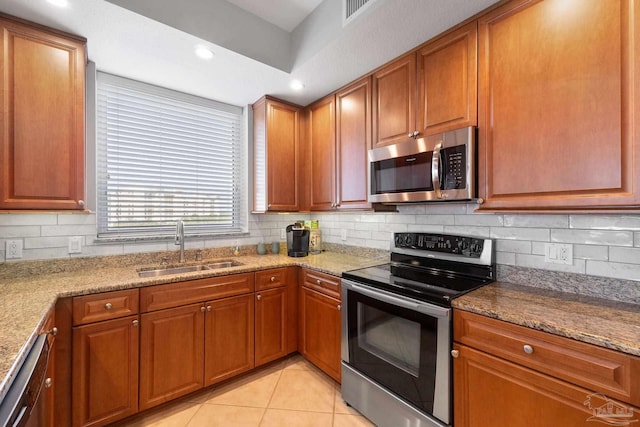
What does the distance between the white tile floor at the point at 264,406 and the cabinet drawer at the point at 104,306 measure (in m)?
0.71

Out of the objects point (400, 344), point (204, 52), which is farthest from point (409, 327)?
point (204, 52)

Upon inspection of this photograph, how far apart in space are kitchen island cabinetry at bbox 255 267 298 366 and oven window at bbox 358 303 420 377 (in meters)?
0.75

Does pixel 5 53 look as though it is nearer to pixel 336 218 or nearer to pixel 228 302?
pixel 228 302

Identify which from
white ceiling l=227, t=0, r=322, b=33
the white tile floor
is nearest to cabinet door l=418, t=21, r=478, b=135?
white ceiling l=227, t=0, r=322, b=33

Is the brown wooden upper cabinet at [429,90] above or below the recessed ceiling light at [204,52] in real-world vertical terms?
below

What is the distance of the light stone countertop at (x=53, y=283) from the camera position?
2.96 ft

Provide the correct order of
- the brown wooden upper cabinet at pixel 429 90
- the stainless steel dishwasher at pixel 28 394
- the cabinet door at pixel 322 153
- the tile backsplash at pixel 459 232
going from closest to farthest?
the stainless steel dishwasher at pixel 28 394 → the tile backsplash at pixel 459 232 → the brown wooden upper cabinet at pixel 429 90 → the cabinet door at pixel 322 153

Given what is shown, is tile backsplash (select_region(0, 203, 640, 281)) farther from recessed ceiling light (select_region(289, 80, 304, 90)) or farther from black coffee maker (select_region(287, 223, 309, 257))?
recessed ceiling light (select_region(289, 80, 304, 90))

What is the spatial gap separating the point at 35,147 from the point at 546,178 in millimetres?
2625

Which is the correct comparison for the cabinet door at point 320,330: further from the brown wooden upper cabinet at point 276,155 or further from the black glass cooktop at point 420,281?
the brown wooden upper cabinet at point 276,155

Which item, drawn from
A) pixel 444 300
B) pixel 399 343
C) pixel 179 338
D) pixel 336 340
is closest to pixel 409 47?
pixel 444 300

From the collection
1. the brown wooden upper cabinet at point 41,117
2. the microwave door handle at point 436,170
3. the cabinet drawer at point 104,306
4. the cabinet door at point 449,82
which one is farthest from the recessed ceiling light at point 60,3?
the microwave door handle at point 436,170

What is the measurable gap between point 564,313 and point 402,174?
3.51 ft

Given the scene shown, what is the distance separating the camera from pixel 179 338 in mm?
1853
